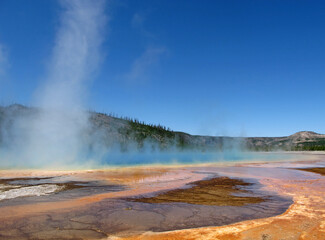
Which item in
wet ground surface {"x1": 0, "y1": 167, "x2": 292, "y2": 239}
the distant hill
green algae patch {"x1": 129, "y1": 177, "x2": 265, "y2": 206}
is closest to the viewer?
wet ground surface {"x1": 0, "y1": 167, "x2": 292, "y2": 239}

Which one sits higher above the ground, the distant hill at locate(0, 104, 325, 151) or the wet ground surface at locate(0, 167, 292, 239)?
the distant hill at locate(0, 104, 325, 151)

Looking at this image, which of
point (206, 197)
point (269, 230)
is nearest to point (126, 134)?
point (206, 197)

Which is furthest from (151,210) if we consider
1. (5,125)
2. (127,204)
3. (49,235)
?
(5,125)

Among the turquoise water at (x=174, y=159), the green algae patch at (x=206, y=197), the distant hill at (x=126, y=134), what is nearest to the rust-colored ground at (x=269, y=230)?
the green algae patch at (x=206, y=197)

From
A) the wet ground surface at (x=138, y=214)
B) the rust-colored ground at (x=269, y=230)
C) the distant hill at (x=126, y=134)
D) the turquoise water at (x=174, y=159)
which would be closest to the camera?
the rust-colored ground at (x=269, y=230)

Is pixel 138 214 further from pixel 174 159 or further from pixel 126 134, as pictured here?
pixel 126 134

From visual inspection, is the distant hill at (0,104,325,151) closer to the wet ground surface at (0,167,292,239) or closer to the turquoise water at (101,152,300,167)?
the turquoise water at (101,152,300,167)

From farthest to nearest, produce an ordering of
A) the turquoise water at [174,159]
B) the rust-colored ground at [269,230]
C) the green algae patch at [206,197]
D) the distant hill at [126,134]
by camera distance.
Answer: the distant hill at [126,134]
the turquoise water at [174,159]
the green algae patch at [206,197]
the rust-colored ground at [269,230]

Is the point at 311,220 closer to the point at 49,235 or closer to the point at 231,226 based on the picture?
the point at 231,226

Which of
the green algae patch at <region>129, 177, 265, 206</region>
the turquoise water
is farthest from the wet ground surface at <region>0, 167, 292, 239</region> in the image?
the turquoise water

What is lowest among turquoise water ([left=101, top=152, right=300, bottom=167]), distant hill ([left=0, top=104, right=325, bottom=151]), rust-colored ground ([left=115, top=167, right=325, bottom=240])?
rust-colored ground ([left=115, top=167, right=325, bottom=240])

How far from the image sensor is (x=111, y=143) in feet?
324

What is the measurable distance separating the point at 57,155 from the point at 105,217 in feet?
109

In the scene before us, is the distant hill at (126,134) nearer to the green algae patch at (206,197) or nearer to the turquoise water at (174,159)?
the turquoise water at (174,159)
